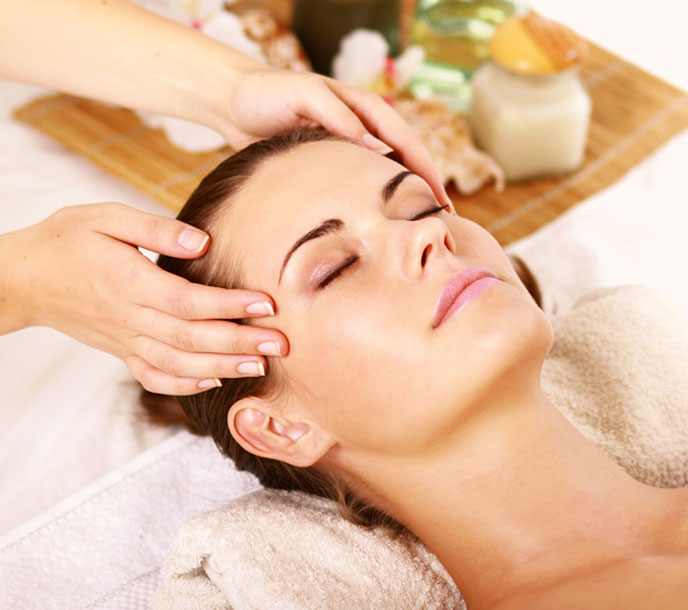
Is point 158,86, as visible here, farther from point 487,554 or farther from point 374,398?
point 487,554

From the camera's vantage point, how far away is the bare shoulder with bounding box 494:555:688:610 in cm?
110

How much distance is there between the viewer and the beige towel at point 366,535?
1243 millimetres

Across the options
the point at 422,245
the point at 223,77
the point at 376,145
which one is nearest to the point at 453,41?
the point at 223,77

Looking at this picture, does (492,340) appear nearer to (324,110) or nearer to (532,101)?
(324,110)

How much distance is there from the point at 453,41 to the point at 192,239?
1416 mm

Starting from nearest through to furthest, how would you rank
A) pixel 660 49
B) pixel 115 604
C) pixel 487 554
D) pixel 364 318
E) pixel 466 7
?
1. pixel 364 318
2. pixel 487 554
3. pixel 115 604
4. pixel 466 7
5. pixel 660 49

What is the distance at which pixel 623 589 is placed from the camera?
112 cm

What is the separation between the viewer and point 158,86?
1.57 meters

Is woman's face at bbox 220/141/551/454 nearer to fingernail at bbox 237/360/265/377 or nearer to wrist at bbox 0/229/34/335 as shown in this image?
fingernail at bbox 237/360/265/377

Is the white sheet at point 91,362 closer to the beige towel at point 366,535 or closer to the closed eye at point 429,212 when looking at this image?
the beige towel at point 366,535

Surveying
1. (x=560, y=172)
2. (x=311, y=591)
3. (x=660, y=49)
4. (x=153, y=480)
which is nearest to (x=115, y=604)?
(x=153, y=480)

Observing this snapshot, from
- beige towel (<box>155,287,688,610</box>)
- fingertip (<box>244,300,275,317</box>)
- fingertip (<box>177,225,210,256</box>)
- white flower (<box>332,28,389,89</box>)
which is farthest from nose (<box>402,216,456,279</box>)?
white flower (<box>332,28,389,89</box>)

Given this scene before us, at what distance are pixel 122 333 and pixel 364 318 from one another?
1.25 feet

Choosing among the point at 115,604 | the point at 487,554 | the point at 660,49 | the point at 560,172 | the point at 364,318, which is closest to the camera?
the point at 364,318
